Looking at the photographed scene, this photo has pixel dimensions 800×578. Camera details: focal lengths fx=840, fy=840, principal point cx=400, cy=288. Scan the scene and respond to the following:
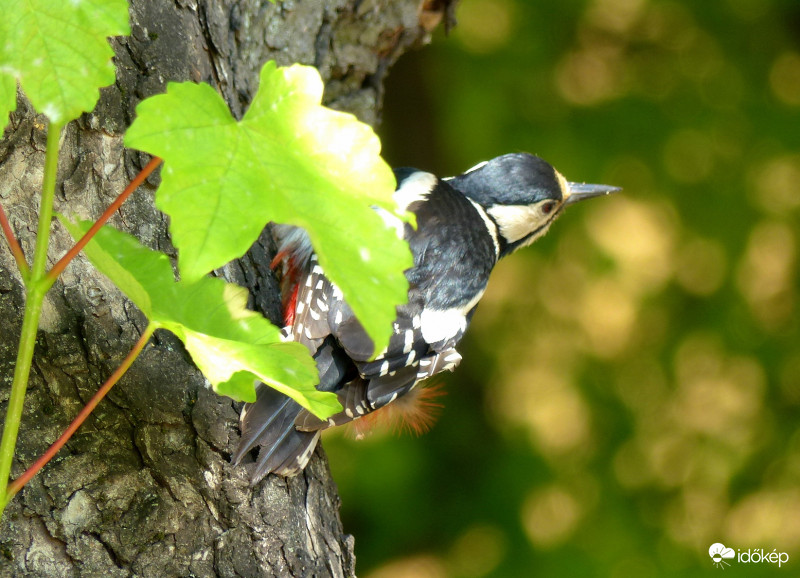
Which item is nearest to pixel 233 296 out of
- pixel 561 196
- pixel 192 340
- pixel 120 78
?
pixel 192 340

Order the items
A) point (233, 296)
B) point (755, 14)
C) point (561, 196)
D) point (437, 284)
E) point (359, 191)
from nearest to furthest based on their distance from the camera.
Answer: point (359, 191) < point (233, 296) < point (437, 284) < point (561, 196) < point (755, 14)

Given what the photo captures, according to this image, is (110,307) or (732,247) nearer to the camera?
(110,307)

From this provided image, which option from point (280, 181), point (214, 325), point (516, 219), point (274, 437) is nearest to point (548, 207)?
point (516, 219)

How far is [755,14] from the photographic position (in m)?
2.89

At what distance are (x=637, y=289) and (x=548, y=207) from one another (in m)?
1.03

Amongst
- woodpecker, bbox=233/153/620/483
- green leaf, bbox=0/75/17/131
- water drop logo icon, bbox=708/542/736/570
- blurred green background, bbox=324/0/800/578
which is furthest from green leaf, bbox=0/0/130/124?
water drop logo icon, bbox=708/542/736/570

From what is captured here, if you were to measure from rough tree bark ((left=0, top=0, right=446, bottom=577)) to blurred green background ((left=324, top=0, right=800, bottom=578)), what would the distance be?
171 cm

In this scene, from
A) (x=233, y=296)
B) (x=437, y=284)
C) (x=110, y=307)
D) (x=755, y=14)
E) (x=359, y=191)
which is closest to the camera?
(x=359, y=191)

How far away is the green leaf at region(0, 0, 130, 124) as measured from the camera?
2.08 feet

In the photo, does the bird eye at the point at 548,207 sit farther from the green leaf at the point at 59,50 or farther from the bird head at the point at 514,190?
the green leaf at the point at 59,50

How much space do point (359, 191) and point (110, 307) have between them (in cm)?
57

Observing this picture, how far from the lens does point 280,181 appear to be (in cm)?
67

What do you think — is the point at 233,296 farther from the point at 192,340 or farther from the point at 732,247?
the point at 732,247

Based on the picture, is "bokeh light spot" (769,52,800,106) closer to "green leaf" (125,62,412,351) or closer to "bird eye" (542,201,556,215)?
"bird eye" (542,201,556,215)
